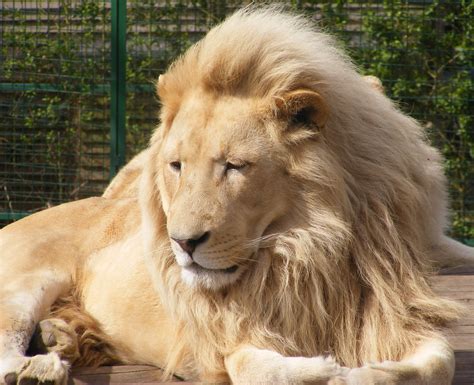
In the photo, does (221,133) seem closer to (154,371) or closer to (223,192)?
(223,192)

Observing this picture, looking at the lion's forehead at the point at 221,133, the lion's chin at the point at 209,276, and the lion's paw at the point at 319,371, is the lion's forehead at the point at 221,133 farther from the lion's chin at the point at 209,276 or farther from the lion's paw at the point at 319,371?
the lion's paw at the point at 319,371

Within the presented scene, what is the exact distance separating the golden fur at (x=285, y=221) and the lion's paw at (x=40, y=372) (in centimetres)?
2

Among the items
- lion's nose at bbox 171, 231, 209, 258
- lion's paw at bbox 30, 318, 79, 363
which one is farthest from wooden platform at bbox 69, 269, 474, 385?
lion's nose at bbox 171, 231, 209, 258

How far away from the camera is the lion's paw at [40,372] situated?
2.82m

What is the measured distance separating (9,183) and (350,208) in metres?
4.44

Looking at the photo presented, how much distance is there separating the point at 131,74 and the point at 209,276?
14.0 feet

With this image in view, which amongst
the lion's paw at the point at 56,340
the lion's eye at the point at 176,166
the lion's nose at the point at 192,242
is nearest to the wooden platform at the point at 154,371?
the lion's paw at the point at 56,340

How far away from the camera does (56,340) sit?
10.5ft

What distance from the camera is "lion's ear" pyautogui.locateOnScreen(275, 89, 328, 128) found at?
2762 mm

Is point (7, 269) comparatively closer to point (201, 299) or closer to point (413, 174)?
point (201, 299)

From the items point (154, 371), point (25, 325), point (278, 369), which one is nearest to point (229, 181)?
point (278, 369)

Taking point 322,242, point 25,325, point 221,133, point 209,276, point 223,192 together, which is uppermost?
point 221,133

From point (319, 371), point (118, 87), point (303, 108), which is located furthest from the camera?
point (118, 87)

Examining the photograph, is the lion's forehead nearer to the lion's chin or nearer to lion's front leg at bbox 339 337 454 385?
the lion's chin
